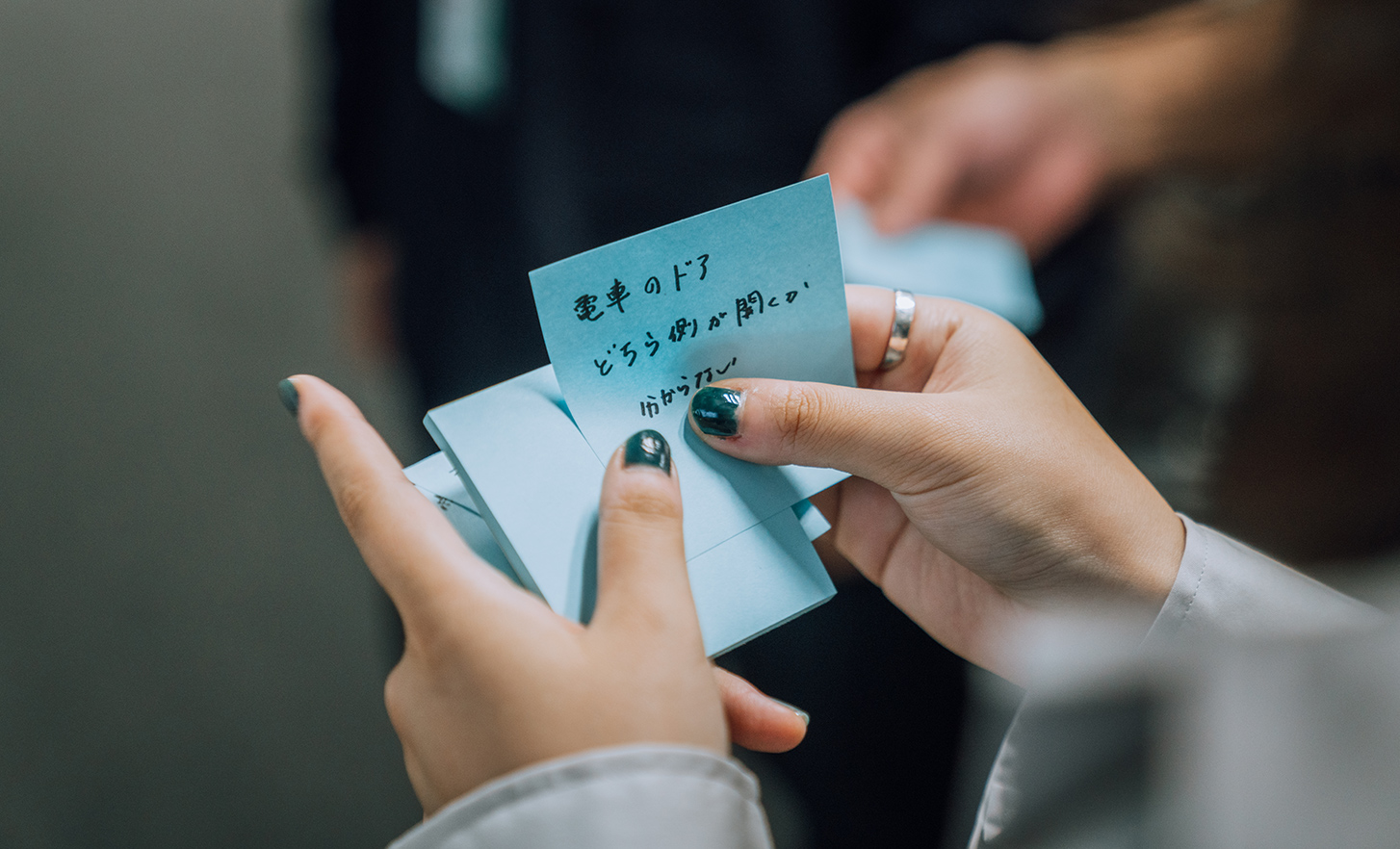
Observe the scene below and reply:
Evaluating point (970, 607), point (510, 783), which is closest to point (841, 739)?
point (970, 607)

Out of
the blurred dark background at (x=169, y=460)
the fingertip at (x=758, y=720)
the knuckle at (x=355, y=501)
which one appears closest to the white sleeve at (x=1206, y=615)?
the fingertip at (x=758, y=720)

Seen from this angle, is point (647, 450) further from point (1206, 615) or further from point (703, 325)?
point (1206, 615)

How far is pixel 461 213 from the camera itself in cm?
94

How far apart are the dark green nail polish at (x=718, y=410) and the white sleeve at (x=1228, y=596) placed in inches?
11.7

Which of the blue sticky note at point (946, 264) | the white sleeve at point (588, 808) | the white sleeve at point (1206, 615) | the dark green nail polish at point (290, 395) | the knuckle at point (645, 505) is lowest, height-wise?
the white sleeve at point (1206, 615)

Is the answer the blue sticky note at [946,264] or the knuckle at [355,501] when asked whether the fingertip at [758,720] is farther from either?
the blue sticky note at [946,264]

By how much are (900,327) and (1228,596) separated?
0.26 m

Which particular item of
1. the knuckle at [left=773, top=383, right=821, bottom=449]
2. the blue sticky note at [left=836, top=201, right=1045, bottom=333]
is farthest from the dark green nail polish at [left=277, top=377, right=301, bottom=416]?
the blue sticky note at [left=836, top=201, right=1045, bottom=333]

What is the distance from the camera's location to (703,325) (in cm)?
38

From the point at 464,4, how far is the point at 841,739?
1.08 meters

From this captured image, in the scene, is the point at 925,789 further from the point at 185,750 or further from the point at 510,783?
the point at 185,750

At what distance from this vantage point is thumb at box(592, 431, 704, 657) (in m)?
0.30

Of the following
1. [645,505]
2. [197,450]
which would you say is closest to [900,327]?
[645,505]

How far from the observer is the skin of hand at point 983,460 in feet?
1.26
